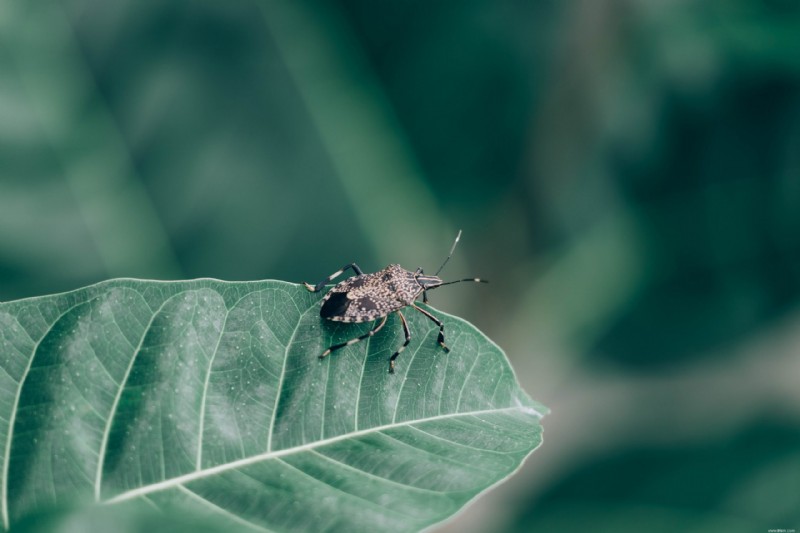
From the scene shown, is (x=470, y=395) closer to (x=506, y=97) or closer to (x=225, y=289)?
(x=225, y=289)

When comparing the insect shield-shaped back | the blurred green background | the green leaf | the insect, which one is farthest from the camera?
the blurred green background

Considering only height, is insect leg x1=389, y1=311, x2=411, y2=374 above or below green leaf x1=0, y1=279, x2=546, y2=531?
above

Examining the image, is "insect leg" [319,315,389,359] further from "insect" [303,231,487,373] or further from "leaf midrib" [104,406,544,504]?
"leaf midrib" [104,406,544,504]

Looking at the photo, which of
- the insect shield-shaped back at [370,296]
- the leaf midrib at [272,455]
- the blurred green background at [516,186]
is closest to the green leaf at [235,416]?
the leaf midrib at [272,455]

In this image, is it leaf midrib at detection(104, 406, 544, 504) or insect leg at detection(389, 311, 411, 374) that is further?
insect leg at detection(389, 311, 411, 374)

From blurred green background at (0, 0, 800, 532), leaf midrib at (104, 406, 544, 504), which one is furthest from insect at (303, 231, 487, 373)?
blurred green background at (0, 0, 800, 532)

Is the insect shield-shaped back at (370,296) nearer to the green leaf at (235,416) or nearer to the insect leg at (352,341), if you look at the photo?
the insect leg at (352,341)

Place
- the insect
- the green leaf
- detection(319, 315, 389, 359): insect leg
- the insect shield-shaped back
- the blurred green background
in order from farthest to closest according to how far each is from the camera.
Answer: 1. the blurred green background
2. the insect shield-shaped back
3. the insect
4. detection(319, 315, 389, 359): insect leg
5. the green leaf

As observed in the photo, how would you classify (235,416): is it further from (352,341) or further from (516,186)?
(516,186)
